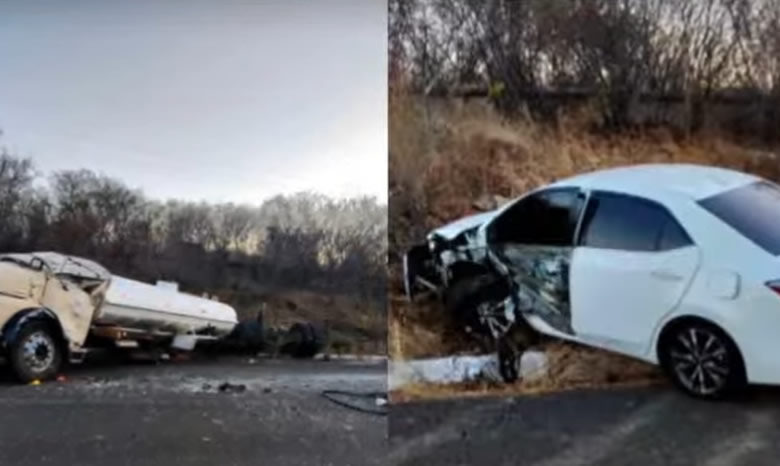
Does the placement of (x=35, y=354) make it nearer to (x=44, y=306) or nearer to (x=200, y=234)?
(x=44, y=306)

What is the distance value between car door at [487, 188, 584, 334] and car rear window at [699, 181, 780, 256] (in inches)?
16.7

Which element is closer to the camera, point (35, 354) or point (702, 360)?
point (702, 360)

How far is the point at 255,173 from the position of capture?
9.37 ft

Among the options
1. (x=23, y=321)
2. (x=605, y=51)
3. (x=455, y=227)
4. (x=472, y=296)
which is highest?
(x=605, y=51)

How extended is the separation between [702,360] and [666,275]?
0.28m

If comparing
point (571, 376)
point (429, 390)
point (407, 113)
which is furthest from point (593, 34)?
point (429, 390)

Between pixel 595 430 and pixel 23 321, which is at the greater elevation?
pixel 23 321

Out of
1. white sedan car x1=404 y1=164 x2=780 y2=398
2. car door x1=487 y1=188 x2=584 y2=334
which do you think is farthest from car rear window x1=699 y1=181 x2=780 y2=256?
car door x1=487 y1=188 x2=584 y2=334

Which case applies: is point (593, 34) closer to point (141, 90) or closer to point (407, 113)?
point (407, 113)

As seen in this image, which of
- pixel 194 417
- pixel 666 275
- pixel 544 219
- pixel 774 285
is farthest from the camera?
pixel 194 417

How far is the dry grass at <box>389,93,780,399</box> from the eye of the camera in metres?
2.59

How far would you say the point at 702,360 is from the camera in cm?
248

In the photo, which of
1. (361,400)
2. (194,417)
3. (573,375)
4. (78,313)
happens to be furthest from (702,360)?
(78,313)

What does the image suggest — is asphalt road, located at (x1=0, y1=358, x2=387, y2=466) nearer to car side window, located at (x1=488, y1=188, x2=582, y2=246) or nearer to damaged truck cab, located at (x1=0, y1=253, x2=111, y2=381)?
damaged truck cab, located at (x1=0, y1=253, x2=111, y2=381)
